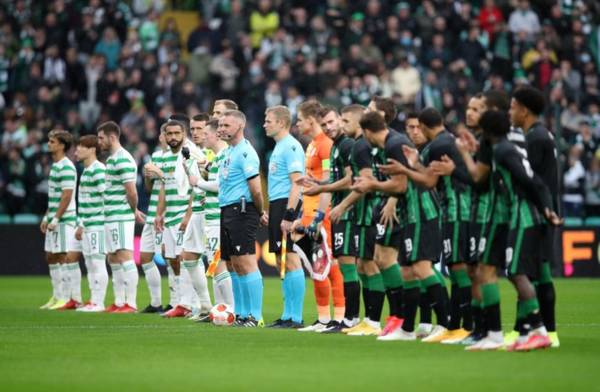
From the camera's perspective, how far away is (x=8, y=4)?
101ft

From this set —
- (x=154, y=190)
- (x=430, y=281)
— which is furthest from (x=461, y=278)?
(x=154, y=190)

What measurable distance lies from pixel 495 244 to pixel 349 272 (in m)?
2.81

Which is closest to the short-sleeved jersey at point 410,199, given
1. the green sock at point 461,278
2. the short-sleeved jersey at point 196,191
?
the green sock at point 461,278

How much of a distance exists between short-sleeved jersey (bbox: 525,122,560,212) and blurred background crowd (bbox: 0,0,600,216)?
14920 mm

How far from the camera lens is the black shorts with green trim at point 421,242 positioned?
1292 cm

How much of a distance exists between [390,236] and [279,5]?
19.2 m

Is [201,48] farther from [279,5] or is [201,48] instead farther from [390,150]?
[390,150]

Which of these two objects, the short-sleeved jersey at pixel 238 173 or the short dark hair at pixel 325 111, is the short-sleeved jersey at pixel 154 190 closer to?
the short-sleeved jersey at pixel 238 173

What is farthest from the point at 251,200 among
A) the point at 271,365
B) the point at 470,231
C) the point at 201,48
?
the point at 201,48

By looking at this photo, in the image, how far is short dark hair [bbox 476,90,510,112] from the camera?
12242 millimetres

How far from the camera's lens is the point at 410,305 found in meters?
13.1

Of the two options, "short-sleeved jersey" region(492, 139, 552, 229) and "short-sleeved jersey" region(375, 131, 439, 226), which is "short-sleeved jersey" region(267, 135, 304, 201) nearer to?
"short-sleeved jersey" region(375, 131, 439, 226)

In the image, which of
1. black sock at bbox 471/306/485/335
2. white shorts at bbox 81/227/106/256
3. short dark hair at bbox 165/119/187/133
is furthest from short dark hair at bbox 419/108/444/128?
white shorts at bbox 81/227/106/256

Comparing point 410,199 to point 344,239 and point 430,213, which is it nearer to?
point 430,213
